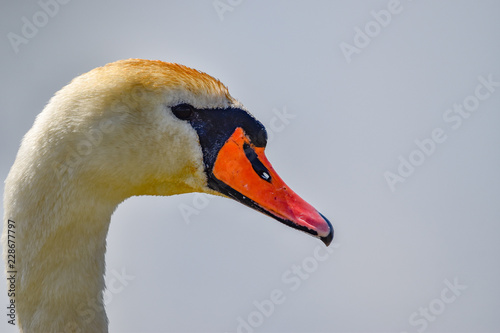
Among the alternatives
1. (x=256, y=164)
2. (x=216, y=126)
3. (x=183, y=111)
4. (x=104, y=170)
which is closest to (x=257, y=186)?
(x=256, y=164)

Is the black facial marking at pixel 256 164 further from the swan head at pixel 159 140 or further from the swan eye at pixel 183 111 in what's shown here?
the swan eye at pixel 183 111

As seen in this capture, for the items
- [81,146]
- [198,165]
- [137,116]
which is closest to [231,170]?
[198,165]

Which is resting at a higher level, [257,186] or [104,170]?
[257,186]

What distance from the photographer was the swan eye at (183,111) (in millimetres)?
3111

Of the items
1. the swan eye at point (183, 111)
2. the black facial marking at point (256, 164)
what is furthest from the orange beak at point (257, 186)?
the swan eye at point (183, 111)

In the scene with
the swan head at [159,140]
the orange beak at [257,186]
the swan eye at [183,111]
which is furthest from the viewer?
A: the orange beak at [257,186]

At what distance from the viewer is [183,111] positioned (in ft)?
10.3

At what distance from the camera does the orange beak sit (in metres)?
3.23

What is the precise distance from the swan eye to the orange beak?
0.87 feet

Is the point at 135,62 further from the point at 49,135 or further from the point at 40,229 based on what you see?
the point at 40,229

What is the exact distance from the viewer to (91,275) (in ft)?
10.5

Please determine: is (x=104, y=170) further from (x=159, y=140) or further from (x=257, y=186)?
(x=257, y=186)

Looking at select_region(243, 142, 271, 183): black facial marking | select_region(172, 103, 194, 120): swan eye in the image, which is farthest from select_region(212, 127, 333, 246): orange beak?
select_region(172, 103, 194, 120): swan eye

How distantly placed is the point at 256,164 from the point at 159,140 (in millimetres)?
535
